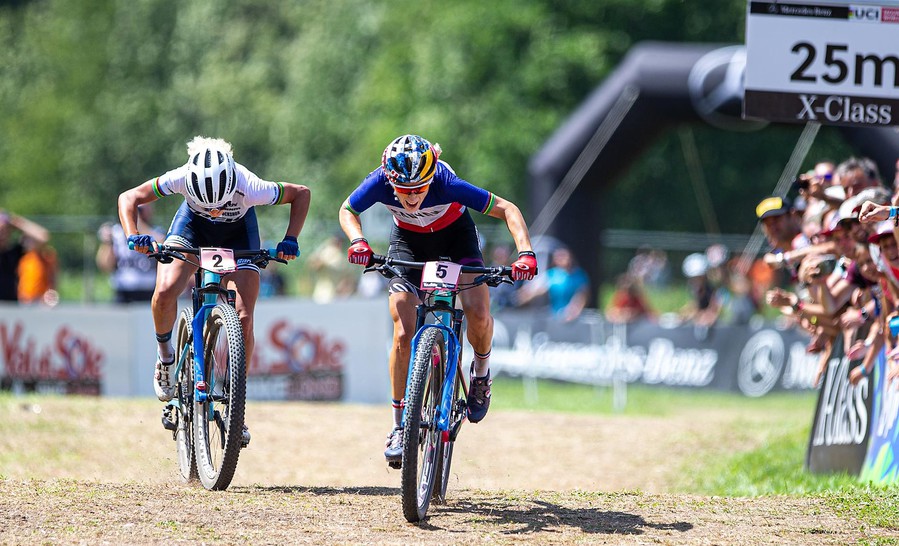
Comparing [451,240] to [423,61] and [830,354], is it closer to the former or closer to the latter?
[830,354]

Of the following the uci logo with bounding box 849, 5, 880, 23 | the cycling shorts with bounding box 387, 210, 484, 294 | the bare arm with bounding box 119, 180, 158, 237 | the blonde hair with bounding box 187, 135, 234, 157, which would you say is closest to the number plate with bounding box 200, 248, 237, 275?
the bare arm with bounding box 119, 180, 158, 237

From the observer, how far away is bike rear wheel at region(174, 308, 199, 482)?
844 centimetres

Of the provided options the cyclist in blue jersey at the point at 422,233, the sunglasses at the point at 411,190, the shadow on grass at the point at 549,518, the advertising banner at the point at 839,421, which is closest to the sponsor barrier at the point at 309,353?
the advertising banner at the point at 839,421

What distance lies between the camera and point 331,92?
49219 millimetres

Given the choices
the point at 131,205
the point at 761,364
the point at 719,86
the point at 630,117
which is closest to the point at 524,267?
the point at 131,205

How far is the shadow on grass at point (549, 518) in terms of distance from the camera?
7141 millimetres

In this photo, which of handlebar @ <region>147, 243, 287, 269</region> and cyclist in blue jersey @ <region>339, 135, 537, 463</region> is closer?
cyclist in blue jersey @ <region>339, 135, 537, 463</region>

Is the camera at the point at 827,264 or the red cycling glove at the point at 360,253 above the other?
the camera at the point at 827,264

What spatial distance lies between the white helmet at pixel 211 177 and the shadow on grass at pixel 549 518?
2.30 meters

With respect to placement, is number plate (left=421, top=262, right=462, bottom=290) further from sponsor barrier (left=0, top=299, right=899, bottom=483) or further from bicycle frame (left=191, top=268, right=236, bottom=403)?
sponsor barrier (left=0, top=299, right=899, bottom=483)

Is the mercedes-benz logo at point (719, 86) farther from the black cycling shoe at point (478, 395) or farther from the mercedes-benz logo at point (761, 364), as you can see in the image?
the black cycling shoe at point (478, 395)

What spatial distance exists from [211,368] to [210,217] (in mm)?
988

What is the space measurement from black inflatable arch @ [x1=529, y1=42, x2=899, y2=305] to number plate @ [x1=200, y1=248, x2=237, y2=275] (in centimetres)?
1153

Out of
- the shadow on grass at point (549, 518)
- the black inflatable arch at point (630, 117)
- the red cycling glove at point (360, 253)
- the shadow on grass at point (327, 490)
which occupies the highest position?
the black inflatable arch at point (630, 117)
